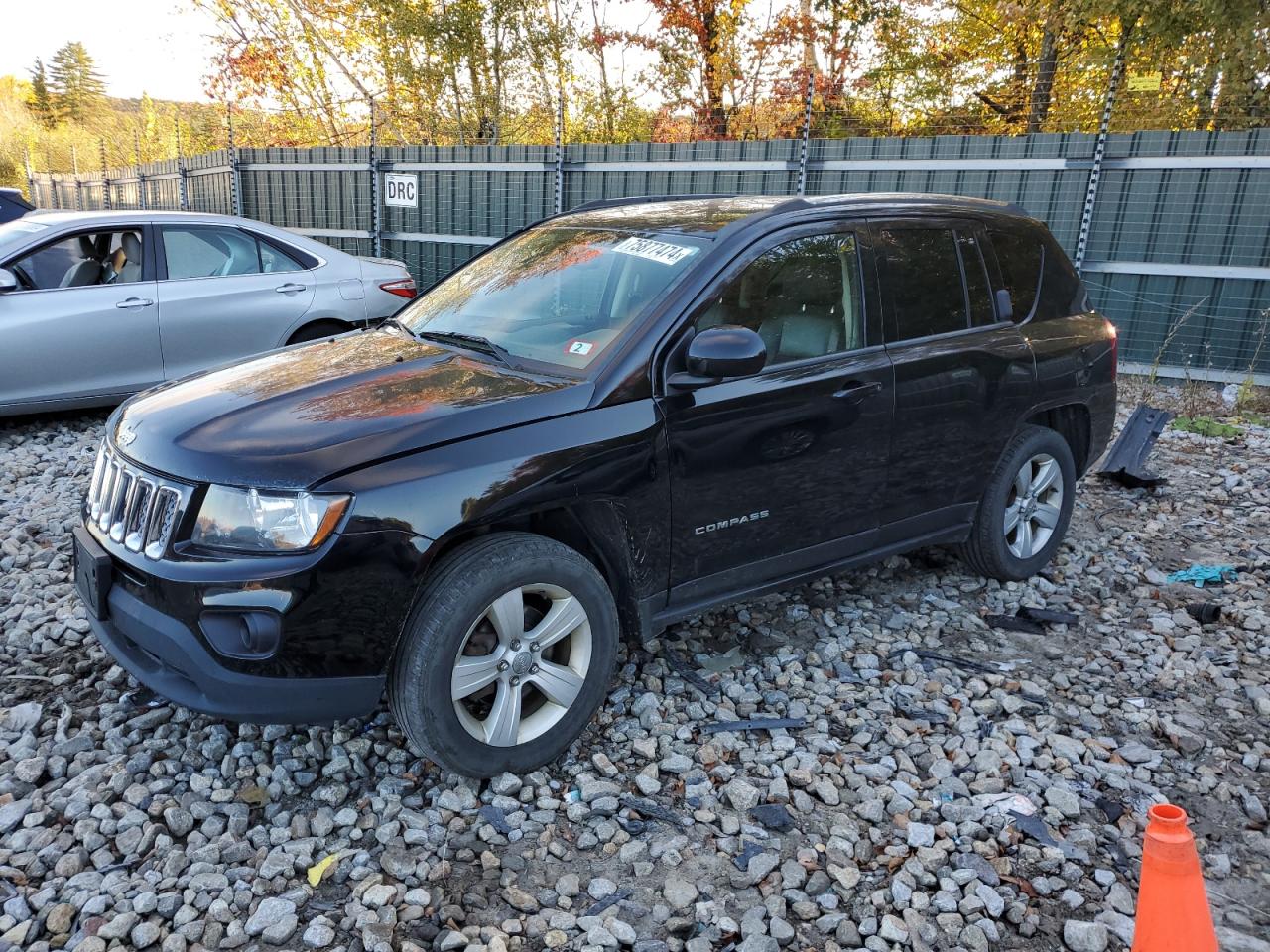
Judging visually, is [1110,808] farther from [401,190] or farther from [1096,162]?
[401,190]

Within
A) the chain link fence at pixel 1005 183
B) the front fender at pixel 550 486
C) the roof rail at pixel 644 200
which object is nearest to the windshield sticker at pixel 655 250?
the roof rail at pixel 644 200

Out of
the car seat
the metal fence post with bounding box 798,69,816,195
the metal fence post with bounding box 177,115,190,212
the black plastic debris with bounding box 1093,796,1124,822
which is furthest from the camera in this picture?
the metal fence post with bounding box 177,115,190,212

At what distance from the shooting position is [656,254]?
3596 mm

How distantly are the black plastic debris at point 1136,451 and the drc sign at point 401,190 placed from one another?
9.78 metres

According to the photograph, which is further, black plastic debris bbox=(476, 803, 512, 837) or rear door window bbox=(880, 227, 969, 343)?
rear door window bbox=(880, 227, 969, 343)

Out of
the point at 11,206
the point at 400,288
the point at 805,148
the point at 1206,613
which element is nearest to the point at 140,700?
the point at 1206,613

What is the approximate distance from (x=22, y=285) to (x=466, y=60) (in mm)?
15281

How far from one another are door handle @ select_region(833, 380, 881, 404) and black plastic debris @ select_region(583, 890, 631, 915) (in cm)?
200

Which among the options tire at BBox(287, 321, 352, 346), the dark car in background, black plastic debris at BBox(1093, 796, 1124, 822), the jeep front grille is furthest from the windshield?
the dark car in background

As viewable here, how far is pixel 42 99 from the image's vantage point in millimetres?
69250

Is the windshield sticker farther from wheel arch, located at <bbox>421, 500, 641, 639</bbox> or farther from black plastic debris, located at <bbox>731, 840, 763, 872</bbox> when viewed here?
black plastic debris, located at <bbox>731, 840, 763, 872</bbox>

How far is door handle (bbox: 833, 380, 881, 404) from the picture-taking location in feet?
12.1

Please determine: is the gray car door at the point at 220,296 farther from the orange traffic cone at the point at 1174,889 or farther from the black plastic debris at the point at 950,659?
the orange traffic cone at the point at 1174,889

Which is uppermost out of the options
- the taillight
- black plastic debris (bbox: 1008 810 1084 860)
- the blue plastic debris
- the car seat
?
the car seat
